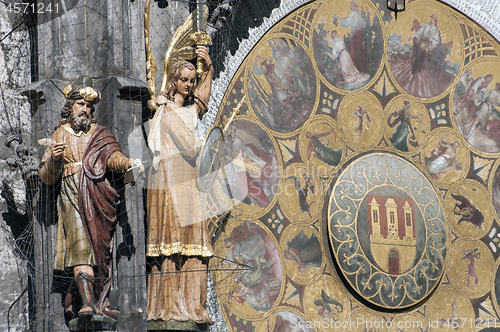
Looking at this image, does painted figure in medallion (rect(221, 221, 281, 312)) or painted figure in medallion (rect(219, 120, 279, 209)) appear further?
painted figure in medallion (rect(219, 120, 279, 209))

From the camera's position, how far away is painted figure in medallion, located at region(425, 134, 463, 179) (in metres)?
10.5

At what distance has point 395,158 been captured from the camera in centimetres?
1021

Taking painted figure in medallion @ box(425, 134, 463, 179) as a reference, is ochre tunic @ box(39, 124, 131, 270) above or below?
below

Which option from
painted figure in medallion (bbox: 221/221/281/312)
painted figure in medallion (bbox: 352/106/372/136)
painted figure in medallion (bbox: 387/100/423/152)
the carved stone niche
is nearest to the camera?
the carved stone niche

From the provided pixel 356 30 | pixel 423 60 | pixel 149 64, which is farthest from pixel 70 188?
pixel 423 60

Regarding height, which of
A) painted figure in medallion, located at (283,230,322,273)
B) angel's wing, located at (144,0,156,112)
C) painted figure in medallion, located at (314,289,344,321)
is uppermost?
angel's wing, located at (144,0,156,112)

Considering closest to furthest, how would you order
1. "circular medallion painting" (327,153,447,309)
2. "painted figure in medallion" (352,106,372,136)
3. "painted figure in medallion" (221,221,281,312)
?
"painted figure in medallion" (221,221,281,312) → "circular medallion painting" (327,153,447,309) → "painted figure in medallion" (352,106,372,136)

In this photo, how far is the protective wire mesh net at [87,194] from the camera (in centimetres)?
734

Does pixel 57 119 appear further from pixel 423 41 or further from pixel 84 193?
pixel 423 41

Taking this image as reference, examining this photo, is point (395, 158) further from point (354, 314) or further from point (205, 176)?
point (205, 176)

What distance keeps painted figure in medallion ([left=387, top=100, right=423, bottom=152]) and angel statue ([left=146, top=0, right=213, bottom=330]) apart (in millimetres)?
2951

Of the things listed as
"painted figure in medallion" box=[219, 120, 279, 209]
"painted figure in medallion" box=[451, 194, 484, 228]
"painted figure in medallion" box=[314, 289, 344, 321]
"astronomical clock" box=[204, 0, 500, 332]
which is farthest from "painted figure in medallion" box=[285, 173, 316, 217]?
"painted figure in medallion" box=[451, 194, 484, 228]

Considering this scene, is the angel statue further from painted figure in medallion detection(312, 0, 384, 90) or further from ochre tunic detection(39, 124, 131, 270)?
painted figure in medallion detection(312, 0, 384, 90)

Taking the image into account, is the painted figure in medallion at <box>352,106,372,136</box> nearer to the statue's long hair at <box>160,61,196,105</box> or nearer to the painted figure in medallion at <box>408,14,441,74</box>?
the painted figure in medallion at <box>408,14,441,74</box>
